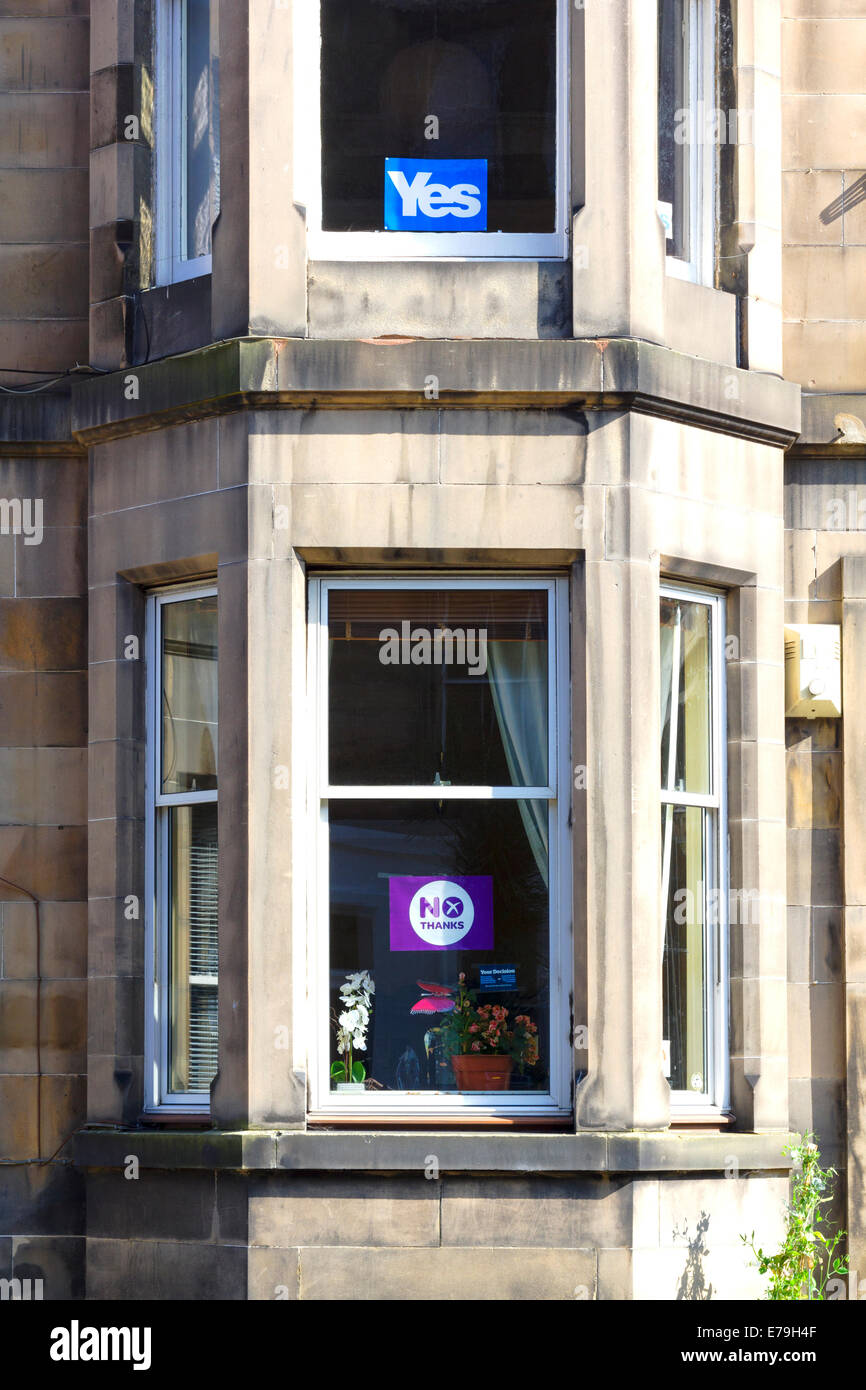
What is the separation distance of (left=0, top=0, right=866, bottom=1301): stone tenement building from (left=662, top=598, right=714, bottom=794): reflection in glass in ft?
0.07

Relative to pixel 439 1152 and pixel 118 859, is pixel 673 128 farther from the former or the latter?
pixel 439 1152

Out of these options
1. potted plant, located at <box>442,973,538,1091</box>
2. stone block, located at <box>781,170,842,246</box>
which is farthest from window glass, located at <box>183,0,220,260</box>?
potted plant, located at <box>442,973,538,1091</box>

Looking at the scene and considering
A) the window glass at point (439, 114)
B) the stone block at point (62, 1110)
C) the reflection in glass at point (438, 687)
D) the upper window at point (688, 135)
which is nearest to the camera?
the reflection in glass at point (438, 687)

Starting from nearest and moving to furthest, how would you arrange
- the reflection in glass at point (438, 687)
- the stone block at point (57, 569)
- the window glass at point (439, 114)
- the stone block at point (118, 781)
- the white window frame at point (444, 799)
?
the white window frame at point (444, 799), the reflection in glass at point (438, 687), the stone block at point (118, 781), the window glass at point (439, 114), the stone block at point (57, 569)

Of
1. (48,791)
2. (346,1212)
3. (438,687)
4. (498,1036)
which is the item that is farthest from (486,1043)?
(48,791)

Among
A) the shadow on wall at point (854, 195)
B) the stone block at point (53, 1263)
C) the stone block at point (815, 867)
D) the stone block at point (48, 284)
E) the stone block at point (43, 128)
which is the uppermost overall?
the stone block at point (43, 128)

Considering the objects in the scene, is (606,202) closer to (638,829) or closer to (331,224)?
(331,224)

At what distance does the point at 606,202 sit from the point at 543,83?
845 millimetres

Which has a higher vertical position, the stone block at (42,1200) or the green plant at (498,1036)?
the green plant at (498,1036)

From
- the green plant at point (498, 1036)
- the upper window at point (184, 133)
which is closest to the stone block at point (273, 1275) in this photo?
the green plant at point (498, 1036)

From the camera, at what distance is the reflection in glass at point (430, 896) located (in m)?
8.63

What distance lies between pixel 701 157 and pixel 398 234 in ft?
5.27

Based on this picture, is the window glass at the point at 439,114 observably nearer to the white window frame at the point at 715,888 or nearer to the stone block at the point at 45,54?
the stone block at the point at 45,54

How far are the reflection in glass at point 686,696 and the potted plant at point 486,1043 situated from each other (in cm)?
133
